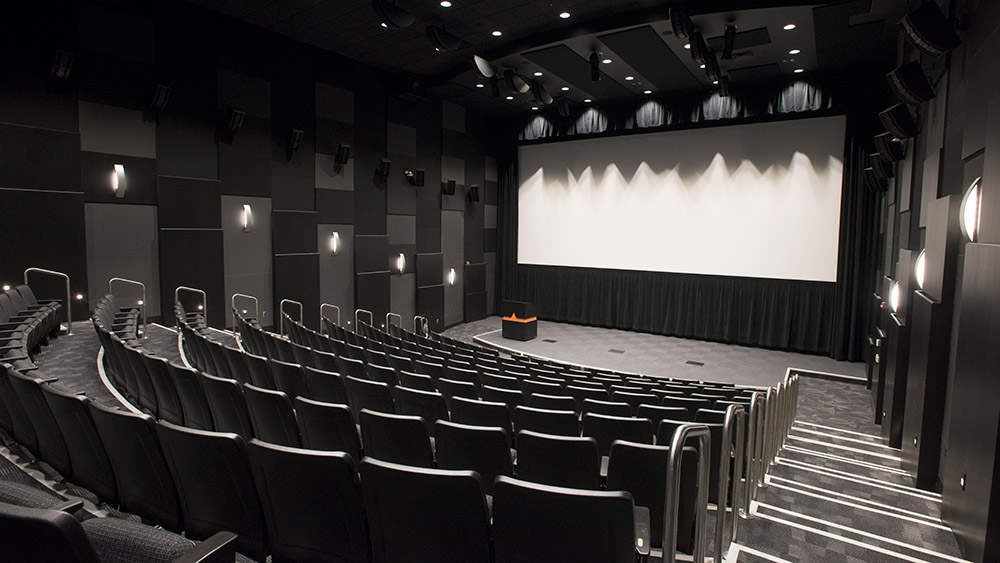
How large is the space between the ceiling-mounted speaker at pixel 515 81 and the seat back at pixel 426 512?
383 inches

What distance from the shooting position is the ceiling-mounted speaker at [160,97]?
825 centimetres

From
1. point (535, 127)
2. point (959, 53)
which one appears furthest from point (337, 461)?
point (535, 127)

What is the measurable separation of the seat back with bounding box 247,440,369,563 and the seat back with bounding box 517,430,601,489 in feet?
3.31

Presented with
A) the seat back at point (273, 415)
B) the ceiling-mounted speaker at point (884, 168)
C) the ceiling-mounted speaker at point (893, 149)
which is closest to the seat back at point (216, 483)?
the seat back at point (273, 415)

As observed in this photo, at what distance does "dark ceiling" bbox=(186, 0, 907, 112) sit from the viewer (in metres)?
8.35

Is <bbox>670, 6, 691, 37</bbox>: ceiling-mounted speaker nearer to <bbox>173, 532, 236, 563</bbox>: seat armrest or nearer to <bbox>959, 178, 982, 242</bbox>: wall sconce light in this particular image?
<bbox>959, 178, 982, 242</bbox>: wall sconce light

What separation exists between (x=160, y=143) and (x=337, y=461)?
879cm

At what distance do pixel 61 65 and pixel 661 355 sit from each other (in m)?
11.3

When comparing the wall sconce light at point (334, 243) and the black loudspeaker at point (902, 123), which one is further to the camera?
the wall sconce light at point (334, 243)

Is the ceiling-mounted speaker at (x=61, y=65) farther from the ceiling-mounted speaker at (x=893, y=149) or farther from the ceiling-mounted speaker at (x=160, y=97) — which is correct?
the ceiling-mounted speaker at (x=893, y=149)

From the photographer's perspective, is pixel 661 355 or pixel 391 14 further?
pixel 661 355

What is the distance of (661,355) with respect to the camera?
1155 cm

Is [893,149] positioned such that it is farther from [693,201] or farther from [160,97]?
[160,97]

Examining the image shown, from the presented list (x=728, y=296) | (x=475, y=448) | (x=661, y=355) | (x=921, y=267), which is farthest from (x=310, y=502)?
(x=728, y=296)
